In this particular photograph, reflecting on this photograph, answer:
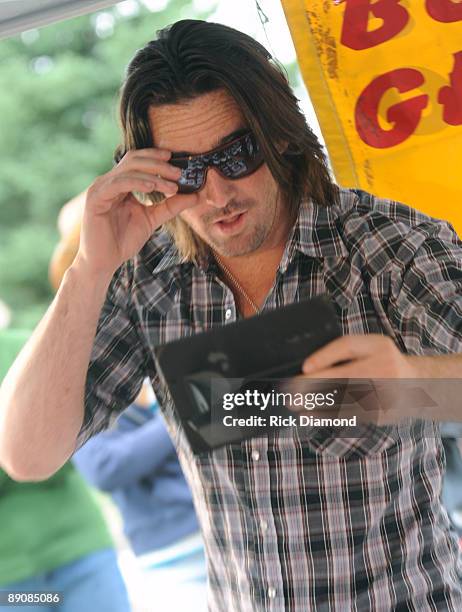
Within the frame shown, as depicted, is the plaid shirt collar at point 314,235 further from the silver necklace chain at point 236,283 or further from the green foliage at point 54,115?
the green foliage at point 54,115

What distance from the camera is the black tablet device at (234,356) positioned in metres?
0.89

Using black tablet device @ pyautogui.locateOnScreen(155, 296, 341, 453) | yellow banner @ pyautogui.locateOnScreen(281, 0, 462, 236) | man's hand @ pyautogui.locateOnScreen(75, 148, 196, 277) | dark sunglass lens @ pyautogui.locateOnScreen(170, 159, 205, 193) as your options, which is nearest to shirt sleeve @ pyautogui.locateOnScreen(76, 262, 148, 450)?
man's hand @ pyautogui.locateOnScreen(75, 148, 196, 277)

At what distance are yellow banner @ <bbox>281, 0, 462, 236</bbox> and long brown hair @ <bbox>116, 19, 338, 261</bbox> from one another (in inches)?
12.8

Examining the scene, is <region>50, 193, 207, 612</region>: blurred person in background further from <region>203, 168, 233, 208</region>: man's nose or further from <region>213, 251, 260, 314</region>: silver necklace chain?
<region>203, 168, 233, 208</region>: man's nose

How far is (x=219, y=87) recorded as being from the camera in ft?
4.82

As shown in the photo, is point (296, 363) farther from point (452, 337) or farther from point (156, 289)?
point (156, 289)

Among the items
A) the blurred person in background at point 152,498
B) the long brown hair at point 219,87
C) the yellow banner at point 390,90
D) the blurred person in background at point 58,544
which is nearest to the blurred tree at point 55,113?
the blurred person in background at point 152,498

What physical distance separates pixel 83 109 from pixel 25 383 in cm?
305

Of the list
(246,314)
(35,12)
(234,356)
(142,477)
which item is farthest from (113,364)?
(142,477)

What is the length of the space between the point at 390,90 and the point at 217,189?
62 cm

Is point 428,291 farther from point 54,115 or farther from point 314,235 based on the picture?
point 54,115

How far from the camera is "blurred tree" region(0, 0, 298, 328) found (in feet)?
13.0

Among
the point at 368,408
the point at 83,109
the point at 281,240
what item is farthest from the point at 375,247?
the point at 83,109

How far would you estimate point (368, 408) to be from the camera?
1093 millimetres
